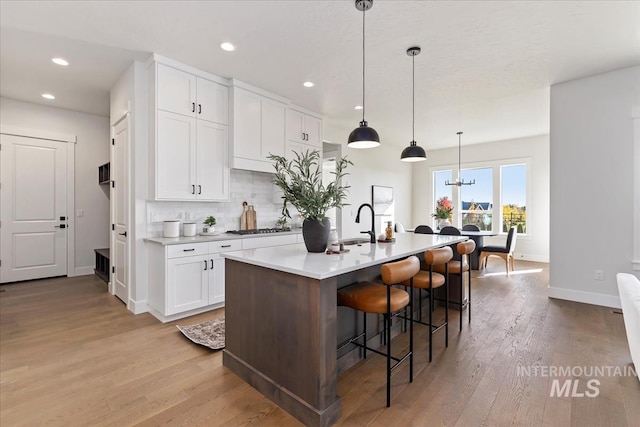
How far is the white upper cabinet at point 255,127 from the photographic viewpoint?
13.3ft

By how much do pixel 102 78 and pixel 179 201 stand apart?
6.65 ft

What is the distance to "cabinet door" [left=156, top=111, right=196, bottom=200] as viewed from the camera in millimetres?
3424

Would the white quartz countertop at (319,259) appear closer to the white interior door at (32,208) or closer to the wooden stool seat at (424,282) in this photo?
the wooden stool seat at (424,282)

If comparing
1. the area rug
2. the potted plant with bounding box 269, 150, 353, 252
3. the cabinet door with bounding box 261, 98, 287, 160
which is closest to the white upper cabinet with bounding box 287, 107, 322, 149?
the cabinet door with bounding box 261, 98, 287, 160

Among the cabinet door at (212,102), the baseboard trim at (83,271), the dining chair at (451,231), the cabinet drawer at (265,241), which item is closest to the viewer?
the cabinet door at (212,102)

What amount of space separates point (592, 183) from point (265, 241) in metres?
4.29

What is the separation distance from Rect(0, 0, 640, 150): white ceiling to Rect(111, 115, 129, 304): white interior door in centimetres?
84

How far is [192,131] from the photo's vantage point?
3707 millimetres

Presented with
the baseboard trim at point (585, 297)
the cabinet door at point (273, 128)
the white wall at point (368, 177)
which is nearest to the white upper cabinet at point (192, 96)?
the cabinet door at point (273, 128)

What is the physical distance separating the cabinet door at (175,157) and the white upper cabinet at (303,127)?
5.28ft

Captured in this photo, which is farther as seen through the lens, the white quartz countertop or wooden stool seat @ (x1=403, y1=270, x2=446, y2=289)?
wooden stool seat @ (x1=403, y1=270, x2=446, y2=289)

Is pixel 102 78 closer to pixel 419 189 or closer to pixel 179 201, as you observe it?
pixel 179 201

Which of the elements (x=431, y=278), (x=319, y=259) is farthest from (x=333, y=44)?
(x=431, y=278)

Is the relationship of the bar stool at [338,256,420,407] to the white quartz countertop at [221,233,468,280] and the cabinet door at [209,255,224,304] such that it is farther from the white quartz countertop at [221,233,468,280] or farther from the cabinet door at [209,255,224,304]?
the cabinet door at [209,255,224,304]
